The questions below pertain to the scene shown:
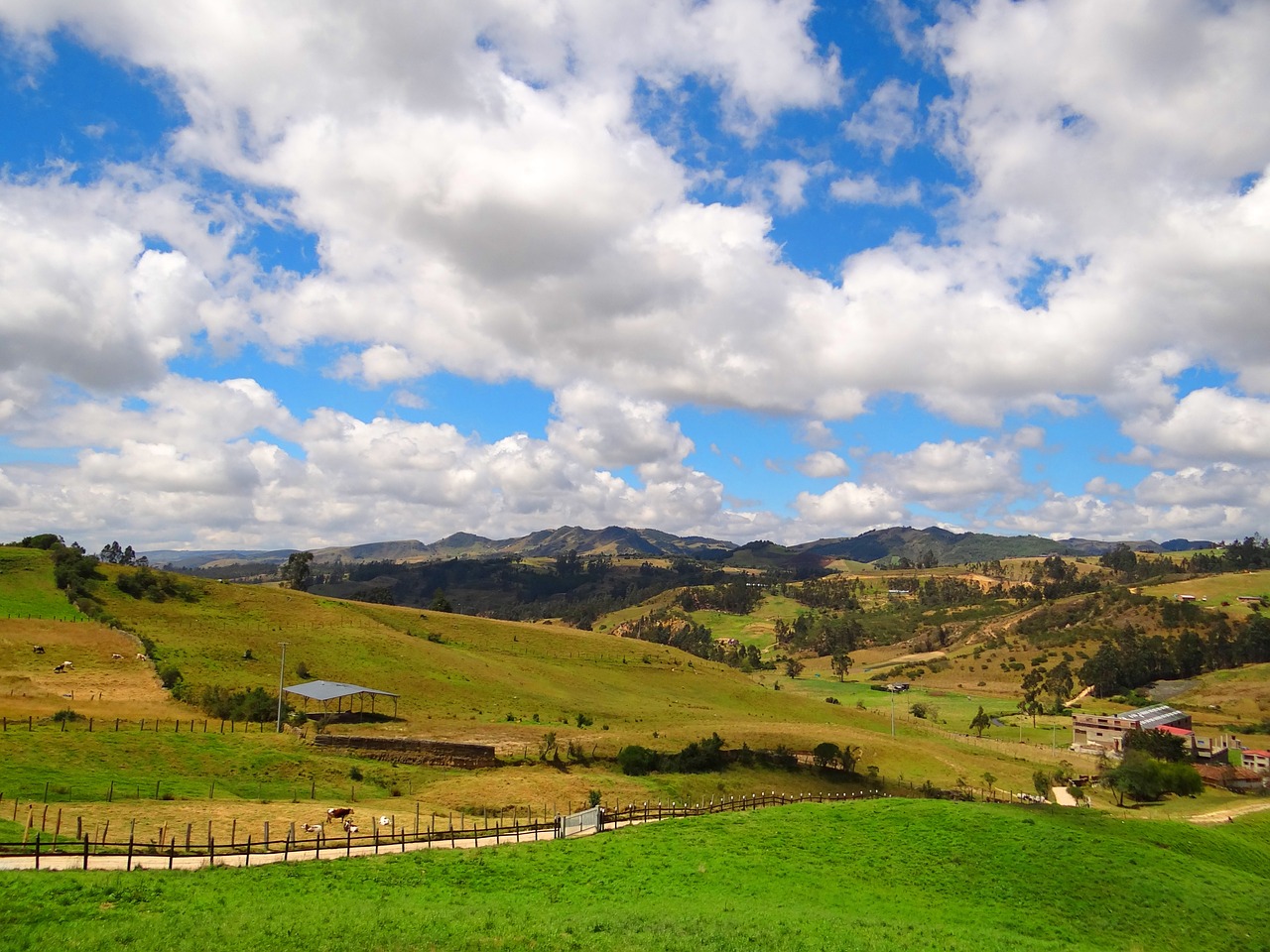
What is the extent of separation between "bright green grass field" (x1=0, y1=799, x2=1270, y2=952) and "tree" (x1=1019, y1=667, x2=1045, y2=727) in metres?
117

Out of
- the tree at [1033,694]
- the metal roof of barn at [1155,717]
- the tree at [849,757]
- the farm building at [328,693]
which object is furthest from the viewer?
the tree at [1033,694]

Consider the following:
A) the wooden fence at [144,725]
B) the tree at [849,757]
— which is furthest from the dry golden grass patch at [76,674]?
the tree at [849,757]

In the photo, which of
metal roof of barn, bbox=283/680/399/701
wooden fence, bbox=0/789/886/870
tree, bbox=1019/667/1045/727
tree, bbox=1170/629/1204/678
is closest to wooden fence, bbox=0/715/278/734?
metal roof of barn, bbox=283/680/399/701

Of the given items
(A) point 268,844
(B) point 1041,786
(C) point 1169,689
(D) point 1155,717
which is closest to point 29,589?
(A) point 268,844

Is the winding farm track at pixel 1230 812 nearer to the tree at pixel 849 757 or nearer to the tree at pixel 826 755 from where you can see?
the tree at pixel 849 757

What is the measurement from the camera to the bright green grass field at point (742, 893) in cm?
2231

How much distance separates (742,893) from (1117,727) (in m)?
122

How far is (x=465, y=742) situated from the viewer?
63.7 metres

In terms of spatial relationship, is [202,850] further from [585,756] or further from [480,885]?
[585,756]

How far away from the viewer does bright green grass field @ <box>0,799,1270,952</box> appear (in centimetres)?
2231

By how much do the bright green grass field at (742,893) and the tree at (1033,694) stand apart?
385 feet

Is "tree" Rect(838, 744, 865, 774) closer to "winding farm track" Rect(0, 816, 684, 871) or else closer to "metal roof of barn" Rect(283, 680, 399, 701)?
"winding farm track" Rect(0, 816, 684, 871)

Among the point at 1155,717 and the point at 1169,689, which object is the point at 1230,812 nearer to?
the point at 1155,717

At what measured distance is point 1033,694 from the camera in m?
182
